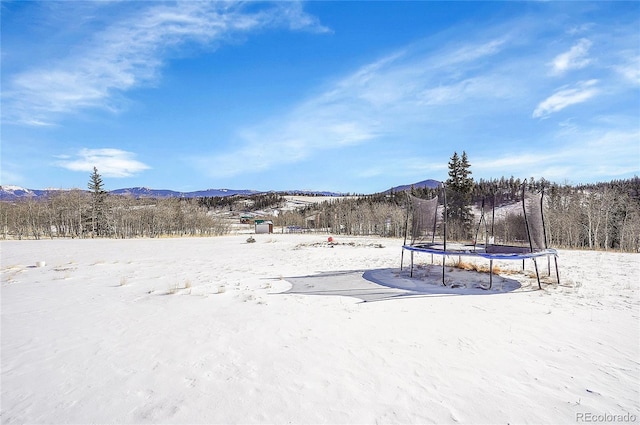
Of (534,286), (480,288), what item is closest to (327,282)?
(480,288)

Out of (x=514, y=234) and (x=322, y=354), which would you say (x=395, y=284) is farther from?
(x=322, y=354)

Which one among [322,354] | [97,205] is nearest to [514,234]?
[322,354]

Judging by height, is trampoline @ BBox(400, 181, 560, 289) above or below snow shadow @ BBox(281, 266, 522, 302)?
above

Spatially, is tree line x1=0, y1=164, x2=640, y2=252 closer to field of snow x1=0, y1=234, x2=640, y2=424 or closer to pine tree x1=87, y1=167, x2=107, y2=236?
pine tree x1=87, y1=167, x2=107, y2=236

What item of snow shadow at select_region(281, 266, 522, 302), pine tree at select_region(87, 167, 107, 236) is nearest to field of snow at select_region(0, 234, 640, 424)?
snow shadow at select_region(281, 266, 522, 302)

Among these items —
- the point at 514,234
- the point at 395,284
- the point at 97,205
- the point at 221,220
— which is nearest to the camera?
the point at 395,284

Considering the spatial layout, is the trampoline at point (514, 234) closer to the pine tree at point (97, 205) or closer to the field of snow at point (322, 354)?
the field of snow at point (322, 354)

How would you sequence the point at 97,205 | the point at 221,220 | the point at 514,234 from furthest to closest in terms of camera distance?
the point at 221,220 < the point at 97,205 < the point at 514,234

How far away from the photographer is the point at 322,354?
15.8ft

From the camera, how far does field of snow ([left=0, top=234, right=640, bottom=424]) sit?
3.42 meters

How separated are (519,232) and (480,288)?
2686 millimetres

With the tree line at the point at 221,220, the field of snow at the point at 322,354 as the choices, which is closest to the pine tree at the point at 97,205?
the tree line at the point at 221,220

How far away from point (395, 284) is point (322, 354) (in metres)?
5.71

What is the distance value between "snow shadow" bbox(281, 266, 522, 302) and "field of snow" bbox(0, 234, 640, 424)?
0.44 feet
